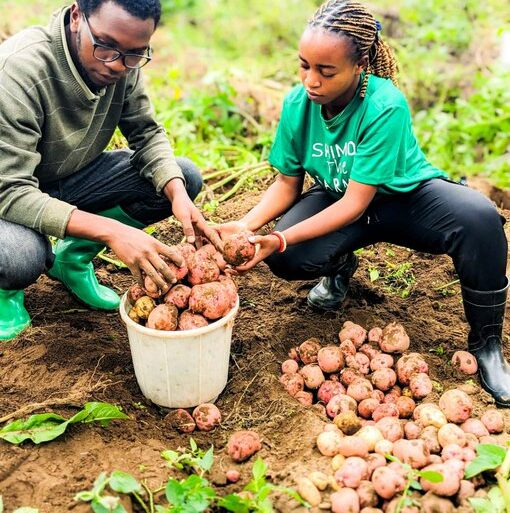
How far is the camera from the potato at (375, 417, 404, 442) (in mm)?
2264

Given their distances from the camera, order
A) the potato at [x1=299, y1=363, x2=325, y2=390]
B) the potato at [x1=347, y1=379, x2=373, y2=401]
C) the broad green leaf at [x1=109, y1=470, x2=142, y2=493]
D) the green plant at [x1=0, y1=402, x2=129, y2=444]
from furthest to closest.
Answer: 1. the potato at [x1=299, y1=363, x2=325, y2=390]
2. the potato at [x1=347, y1=379, x2=373, y2=401]
3. the green plant at [x1=0, y1=402, x2=129, y2=444]
4. the broad green leaf at [x1=109, y1=470, x2=142, y2=493]

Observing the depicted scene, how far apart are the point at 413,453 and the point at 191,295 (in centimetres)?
89

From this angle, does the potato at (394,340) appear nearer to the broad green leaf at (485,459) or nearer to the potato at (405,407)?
the potato at (405,407)

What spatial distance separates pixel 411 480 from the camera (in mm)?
2002

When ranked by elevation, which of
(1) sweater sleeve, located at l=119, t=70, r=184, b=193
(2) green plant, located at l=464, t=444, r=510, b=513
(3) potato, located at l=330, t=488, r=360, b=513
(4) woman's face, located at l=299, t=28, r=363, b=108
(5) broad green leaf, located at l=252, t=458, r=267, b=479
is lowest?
(3) potato, located at l=330, t=488, r=360, b=513

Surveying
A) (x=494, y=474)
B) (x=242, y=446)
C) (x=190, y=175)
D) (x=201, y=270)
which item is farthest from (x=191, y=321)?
(x=494, y=474)

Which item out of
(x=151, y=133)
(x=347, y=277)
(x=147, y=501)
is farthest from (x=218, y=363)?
(x=151, y=133)

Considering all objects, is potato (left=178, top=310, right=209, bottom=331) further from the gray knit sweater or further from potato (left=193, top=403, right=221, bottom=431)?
the gray knit sweater

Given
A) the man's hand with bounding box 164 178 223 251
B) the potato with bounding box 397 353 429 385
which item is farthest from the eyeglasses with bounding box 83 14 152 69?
the potato with bounding box 397 353 429 385

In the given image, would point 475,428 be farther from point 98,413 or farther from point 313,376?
point 98,413

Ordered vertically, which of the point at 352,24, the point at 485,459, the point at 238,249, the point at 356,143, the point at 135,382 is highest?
the point at 352,24

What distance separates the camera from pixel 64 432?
7.39 ft

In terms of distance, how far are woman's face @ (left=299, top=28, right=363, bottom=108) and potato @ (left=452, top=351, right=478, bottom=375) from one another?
1.14 meters

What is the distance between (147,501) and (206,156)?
2833mm
